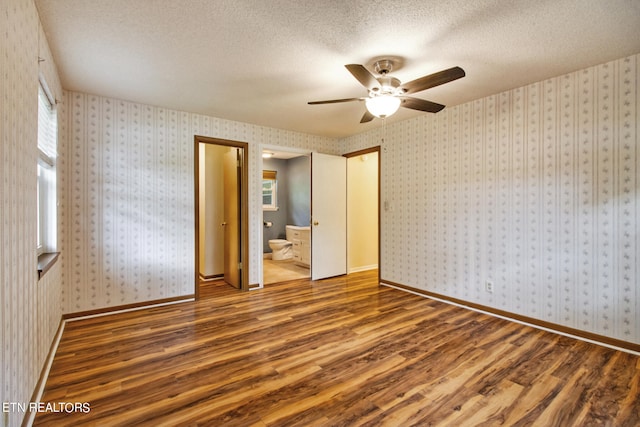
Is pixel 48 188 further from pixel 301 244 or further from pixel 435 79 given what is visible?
pixel 301 244

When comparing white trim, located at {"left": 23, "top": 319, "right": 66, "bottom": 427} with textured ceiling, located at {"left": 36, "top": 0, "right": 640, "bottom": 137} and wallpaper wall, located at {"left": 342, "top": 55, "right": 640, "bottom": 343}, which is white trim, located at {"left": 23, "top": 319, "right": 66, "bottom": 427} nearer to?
textured ceiling, located at {"left": 36, "top": 0, "right": 640, "bottom": 137}

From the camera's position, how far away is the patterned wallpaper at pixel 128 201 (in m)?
3.29

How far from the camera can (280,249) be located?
695cm

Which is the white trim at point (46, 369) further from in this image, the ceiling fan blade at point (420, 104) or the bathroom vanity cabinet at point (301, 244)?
the bathroom vanity cabinet at point (301, 244)

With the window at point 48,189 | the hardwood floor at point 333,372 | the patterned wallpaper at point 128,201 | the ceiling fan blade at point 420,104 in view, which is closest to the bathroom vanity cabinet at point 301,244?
the patterned wallpaper at point 128,201

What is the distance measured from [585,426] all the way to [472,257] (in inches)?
79.8

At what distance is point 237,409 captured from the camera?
5.96 feet

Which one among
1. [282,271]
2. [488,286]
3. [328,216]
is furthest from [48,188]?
[488,286]

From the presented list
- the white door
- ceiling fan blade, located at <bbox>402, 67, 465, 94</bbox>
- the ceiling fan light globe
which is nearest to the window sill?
the ceiling fan light globe

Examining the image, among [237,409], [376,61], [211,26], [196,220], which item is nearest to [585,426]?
[237,409]

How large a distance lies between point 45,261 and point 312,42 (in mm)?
2634

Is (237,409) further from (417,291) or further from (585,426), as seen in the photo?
(417,291)

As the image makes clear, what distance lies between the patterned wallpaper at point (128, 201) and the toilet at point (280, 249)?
301cm

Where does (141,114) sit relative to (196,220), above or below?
above
